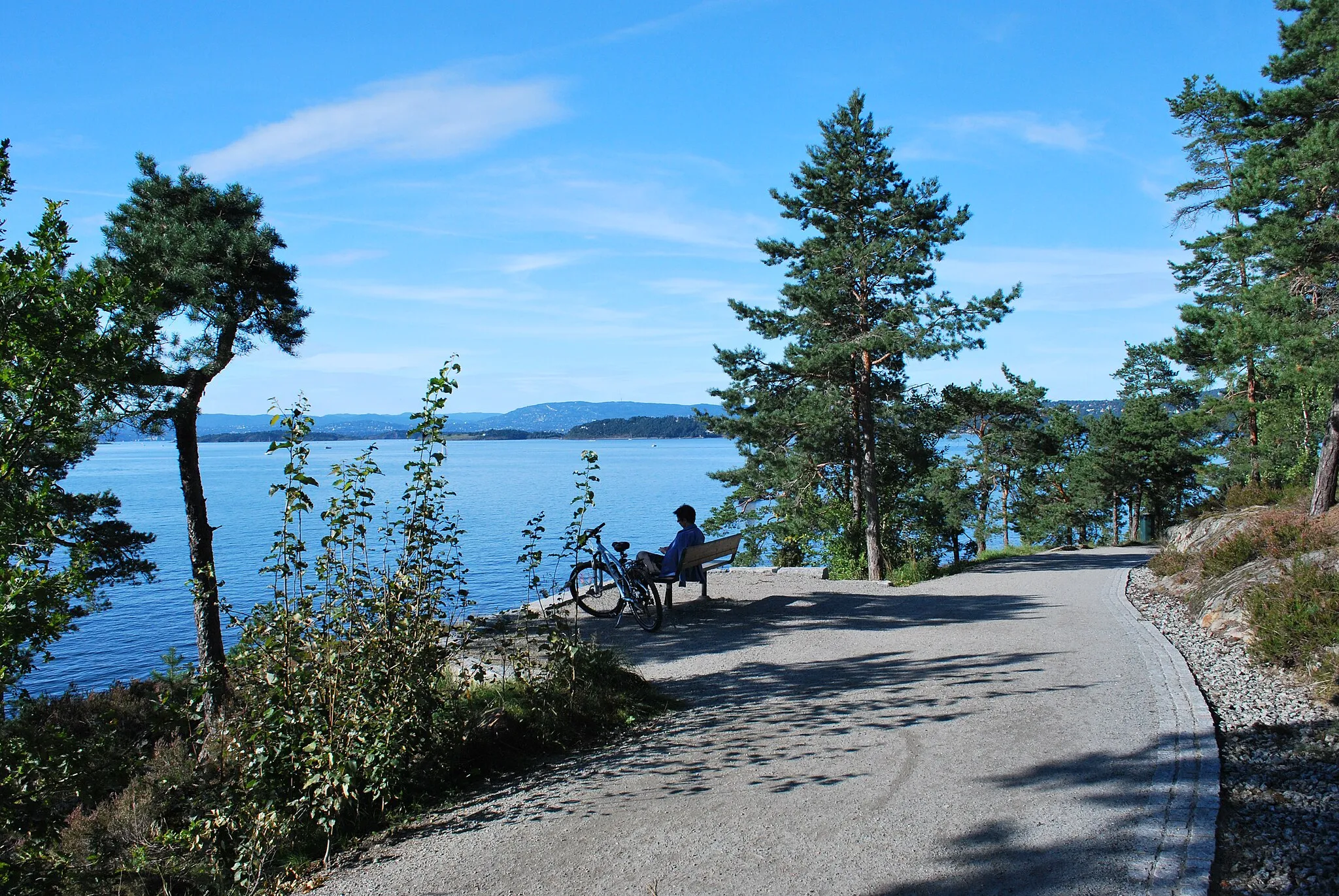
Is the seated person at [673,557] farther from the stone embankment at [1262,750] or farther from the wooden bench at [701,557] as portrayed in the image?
the stone embankment at [1262,750]

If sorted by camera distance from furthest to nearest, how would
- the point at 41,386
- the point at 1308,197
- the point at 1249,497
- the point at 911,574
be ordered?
the point at 1249,497 → the point at 911,574 → the point at 1308,197 → the point at 41,386

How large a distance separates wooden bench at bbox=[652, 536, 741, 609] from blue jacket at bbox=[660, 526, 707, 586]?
0.13 feet

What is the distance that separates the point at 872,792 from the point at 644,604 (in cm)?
530

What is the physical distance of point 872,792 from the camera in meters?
4.56

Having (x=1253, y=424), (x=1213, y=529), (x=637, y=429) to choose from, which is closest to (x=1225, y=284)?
(x=1253, y=424)

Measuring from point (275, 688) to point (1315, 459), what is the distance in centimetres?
2647

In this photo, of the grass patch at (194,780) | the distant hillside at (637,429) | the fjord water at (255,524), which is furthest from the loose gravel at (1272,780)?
the distant hillside at (637,429)

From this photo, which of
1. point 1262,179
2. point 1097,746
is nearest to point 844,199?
point 1262,179

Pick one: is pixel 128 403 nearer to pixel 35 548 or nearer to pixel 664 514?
pixel 35 548

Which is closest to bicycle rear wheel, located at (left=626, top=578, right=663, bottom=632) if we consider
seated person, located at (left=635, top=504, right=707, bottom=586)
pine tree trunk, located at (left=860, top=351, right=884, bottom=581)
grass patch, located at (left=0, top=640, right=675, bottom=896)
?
seated person, located at (left=635, top=504, right=707, bottom=586)

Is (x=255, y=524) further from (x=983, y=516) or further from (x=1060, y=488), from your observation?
(x=1060, y=488)

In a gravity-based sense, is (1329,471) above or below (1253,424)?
below

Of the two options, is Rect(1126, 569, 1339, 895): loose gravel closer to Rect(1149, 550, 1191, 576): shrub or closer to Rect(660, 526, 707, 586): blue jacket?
Rect(660, 526, 707, 586): blue jacket

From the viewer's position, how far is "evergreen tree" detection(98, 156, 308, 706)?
356 inches
